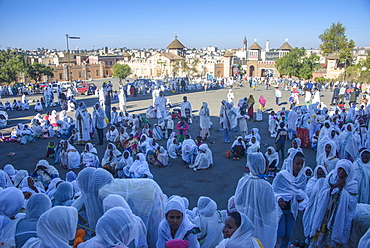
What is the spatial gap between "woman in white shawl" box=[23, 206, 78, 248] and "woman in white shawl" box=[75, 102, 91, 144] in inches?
294

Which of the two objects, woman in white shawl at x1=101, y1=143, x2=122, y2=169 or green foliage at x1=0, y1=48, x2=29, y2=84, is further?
green foliage at x1=0, y1=48, x2=29, y2=84

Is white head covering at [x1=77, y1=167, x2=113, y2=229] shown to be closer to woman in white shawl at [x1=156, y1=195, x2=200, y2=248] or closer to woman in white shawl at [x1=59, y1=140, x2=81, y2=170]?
woman in white shawl at [x1=156, y1=195, x2=200, y2=248]

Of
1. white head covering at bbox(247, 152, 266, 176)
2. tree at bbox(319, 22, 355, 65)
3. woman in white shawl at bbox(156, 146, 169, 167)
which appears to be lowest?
woman in white shawl at bbox(156, 146, 169, 167)

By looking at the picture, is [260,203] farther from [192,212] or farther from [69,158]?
[69,158]

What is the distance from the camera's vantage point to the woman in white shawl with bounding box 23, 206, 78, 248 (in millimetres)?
2115

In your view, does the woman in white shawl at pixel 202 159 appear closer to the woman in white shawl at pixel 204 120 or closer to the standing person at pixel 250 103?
the woman in white shawl at pixel 204 120

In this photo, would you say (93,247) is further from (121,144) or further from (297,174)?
(121,144)

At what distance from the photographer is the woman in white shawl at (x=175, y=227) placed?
2396 millimetres

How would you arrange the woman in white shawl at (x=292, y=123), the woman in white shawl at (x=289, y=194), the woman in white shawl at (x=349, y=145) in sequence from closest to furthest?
the woman in white shawl at (x=289, y=194), the woman in white shawl at (x=349, y=145), the woman in white shawl at (x=292, y=123)

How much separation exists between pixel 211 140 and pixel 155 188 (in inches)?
283

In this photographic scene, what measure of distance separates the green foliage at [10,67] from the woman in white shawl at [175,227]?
30952 millimetres

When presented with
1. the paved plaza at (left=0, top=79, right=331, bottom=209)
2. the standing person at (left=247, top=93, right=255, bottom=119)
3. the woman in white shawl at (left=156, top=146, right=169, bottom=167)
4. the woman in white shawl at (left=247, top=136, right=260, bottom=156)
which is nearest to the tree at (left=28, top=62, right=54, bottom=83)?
the paved plaza at (left=0, top=79, right=331, bottom=209)

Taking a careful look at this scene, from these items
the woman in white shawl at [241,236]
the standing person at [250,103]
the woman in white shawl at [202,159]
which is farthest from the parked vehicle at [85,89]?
the woman in white shawl at [241,236]

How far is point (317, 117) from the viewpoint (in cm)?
936
